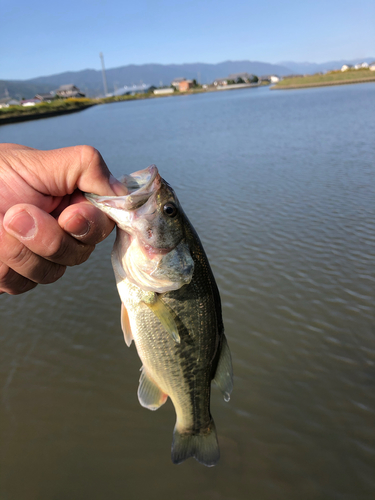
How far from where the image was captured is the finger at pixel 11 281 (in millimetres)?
1988

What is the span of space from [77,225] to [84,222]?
4 centimetres

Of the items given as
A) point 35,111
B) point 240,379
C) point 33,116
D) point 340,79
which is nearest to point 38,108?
point 35,111

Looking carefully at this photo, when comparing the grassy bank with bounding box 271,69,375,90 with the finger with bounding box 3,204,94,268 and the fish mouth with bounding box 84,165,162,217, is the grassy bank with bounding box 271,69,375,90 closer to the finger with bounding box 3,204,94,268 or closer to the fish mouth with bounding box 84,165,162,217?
the fish mouth with bounding box 84,165,162,217

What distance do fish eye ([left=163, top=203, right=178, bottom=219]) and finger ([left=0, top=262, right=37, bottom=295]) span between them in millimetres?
983

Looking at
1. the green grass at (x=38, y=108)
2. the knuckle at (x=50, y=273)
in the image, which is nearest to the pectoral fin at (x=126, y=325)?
the knuckle at (x=50, y=273)

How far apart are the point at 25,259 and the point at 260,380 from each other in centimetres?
379

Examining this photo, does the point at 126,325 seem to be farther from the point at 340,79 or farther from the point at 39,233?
the point at 340,79

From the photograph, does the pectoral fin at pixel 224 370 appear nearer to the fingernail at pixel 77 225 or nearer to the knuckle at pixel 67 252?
the knuckle at pixel 67 252

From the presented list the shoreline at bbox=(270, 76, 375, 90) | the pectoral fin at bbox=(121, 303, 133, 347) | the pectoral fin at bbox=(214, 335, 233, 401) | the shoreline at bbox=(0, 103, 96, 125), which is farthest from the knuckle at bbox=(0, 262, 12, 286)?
the shoreline at bbox=(270, 76, 375, 90)

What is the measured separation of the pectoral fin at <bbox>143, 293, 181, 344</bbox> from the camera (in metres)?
2.12

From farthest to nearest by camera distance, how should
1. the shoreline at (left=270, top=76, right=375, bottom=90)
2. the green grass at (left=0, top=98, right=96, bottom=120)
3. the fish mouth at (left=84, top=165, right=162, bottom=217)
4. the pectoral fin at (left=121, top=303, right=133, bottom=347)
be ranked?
the shoreline at (left=270, top=76, right=375, bottom=90) < the green grass at (left=0, top=98, right=96, bottom=120) < the pectoral fin at (left=121, top=303, right=133, bottom=347) < the fish mouth at (left=84, top=165, right=162, bottom=217)

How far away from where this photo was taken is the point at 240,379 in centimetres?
470

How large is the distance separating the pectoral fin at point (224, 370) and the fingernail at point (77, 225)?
128 cm

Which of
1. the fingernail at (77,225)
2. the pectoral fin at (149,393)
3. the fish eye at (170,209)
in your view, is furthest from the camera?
the pectoral fin at (149,393)
